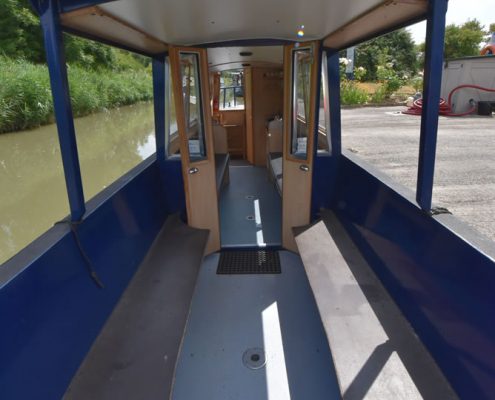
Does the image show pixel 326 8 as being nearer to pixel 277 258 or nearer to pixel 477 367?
pixel 477 367

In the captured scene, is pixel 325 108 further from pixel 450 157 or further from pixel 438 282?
pixel 450 157

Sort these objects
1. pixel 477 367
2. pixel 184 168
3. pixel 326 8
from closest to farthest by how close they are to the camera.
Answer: pixel 477 367, pixel 326 8, pixel 184 168

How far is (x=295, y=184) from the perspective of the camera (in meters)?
3.17

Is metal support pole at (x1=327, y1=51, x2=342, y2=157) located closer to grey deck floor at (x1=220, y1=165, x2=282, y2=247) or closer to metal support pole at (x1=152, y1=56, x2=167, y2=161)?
grey deck floor at (x1=220, y1=165, x2=282, y2=247)

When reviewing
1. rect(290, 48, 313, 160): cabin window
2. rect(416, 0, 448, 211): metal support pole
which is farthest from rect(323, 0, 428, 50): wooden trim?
rect(290, 48, 313, 160): cabin window

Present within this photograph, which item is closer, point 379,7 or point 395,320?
point 379,7

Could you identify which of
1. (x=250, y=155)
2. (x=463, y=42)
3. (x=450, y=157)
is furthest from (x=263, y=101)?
(x=463, y=42)

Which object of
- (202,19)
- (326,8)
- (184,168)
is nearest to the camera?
(326,8)

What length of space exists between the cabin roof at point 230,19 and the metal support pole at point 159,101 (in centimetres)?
50

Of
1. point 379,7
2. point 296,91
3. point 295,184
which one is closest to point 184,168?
point 295,184

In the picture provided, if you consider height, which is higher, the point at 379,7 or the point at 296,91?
the point at 379,7

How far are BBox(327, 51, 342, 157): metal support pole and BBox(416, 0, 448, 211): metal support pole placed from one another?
158cm

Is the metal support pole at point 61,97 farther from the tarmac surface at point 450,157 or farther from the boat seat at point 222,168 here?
the boat seat at point 222,168

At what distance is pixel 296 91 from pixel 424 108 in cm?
155
